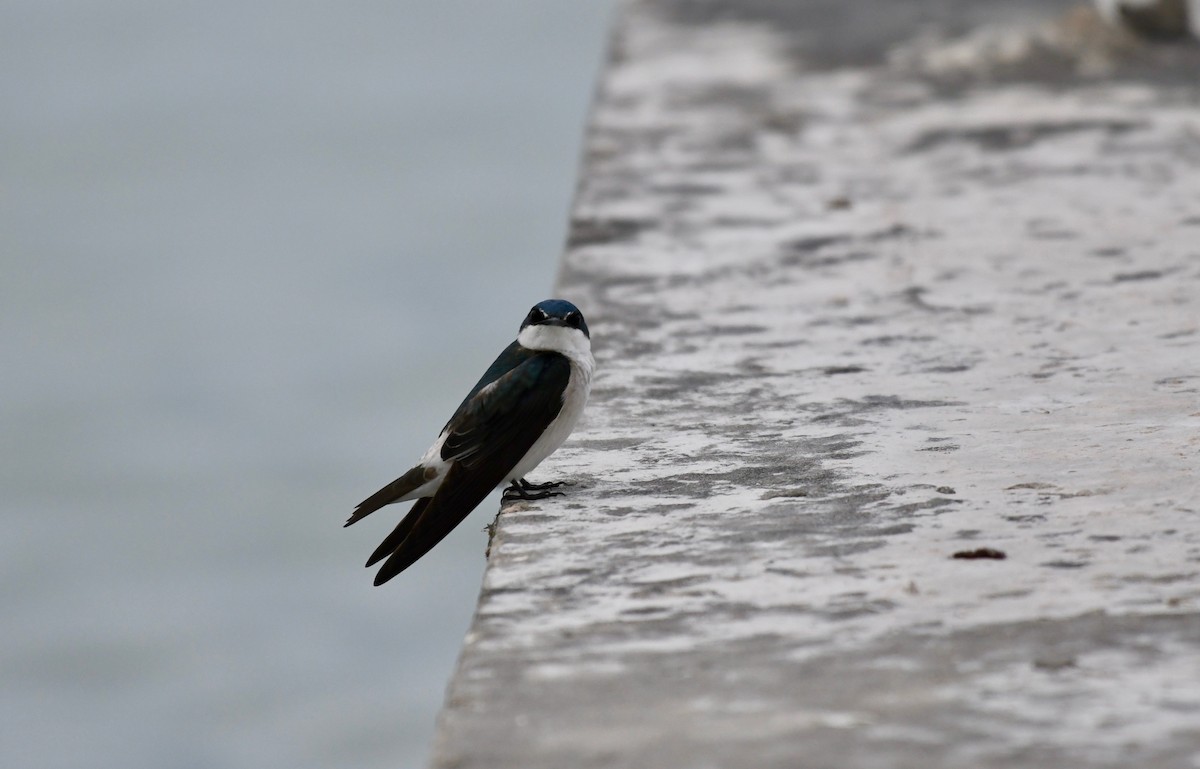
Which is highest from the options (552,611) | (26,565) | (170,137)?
(552,611)

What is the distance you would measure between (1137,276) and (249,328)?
28.5ft

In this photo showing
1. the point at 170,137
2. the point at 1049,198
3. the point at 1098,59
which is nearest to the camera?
the point at 1049,198

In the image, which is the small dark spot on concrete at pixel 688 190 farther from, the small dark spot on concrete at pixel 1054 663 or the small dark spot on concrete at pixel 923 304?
the small dark spot on concrete at pixel 1054 663

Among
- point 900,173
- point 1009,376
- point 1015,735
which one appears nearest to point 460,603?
point 900,173

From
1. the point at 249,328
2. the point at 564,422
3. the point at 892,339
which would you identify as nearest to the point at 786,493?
the point at 564,422

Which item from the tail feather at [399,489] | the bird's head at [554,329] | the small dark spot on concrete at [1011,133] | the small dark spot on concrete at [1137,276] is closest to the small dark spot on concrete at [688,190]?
the small dark spot on concrete at [1011,133]

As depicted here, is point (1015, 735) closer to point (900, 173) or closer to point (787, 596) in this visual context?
point (787, 596)

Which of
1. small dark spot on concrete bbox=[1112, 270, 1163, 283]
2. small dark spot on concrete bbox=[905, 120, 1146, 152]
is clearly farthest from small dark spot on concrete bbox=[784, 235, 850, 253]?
small dark spot on concrete bbox=[905, 120, 1146, 152]

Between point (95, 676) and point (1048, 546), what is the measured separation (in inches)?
214

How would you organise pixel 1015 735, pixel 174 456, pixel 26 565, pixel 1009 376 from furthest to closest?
pixel 174 456
pixel 26 565
pixel 1009 376
pixel 1015 735

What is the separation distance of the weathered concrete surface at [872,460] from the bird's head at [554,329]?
21cm

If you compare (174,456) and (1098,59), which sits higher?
(1098,59)

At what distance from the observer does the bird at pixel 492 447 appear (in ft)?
8.13

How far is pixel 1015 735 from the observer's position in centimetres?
170
